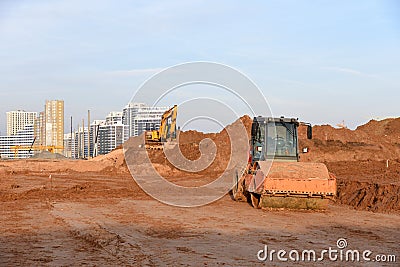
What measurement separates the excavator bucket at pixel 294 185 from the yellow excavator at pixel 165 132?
23630 mm

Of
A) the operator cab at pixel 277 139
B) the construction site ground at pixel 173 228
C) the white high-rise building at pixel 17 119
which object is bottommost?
the construction site ground at pixel 173 228

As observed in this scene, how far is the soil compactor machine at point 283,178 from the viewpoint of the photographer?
13016mm

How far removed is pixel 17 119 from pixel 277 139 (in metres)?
127

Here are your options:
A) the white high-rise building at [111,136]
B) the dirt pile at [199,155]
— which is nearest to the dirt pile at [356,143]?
the dirt pile at [199,155]

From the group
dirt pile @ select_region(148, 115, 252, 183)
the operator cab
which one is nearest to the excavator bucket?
the operator cab

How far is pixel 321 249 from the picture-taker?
8672mm

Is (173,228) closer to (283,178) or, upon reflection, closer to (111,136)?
(283,178)

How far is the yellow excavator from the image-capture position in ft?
122

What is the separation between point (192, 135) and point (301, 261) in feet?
150

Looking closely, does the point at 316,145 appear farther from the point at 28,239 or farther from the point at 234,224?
the point at 28,239

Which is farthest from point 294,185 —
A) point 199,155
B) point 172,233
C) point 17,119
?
point 17,119

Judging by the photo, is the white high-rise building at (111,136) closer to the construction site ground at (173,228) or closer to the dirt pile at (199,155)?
the dirt pile at (199,155)

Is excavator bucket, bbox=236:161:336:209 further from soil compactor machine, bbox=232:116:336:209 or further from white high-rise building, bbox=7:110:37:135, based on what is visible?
white high-rise building, bbox=7:110:37:135

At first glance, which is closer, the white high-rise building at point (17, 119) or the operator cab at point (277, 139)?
the operator cab at point (277, 139)
